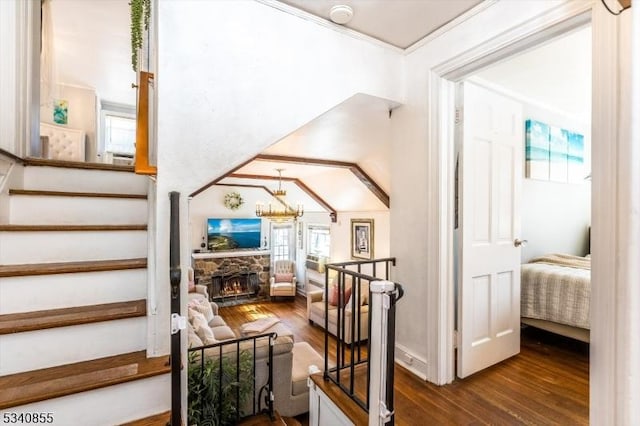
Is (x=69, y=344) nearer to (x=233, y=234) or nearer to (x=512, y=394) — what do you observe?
(x=512, y=394)

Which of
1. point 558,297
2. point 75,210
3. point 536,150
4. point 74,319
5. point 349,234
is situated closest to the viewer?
point 74,319

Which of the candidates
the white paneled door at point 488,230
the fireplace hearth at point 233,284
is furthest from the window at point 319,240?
the white paneled door at point 488,230

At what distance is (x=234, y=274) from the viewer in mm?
7781

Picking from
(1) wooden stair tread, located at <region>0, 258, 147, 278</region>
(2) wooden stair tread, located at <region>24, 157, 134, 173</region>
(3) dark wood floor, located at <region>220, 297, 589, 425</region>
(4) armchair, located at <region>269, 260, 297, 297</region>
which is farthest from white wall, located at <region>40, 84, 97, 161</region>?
(3) dark wood floor, located at <region>220, 297, 589, 425</region>

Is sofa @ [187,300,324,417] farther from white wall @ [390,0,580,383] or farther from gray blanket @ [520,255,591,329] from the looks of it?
gray blanket @ [520,255,591,329]

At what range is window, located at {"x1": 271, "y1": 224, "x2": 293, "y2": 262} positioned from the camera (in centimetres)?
862

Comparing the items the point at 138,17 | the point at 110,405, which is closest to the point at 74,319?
the point at 110,405

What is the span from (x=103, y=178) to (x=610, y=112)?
2.87m

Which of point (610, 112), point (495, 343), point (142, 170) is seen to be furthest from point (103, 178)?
point (495, 343)

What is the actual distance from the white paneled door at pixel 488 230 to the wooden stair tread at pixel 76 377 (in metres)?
1.87

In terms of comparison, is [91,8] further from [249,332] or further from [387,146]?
[249,332]

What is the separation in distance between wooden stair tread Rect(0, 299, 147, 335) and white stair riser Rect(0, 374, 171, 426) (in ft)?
0.95

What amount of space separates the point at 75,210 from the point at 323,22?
6.25 ft

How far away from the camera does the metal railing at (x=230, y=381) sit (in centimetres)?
209
